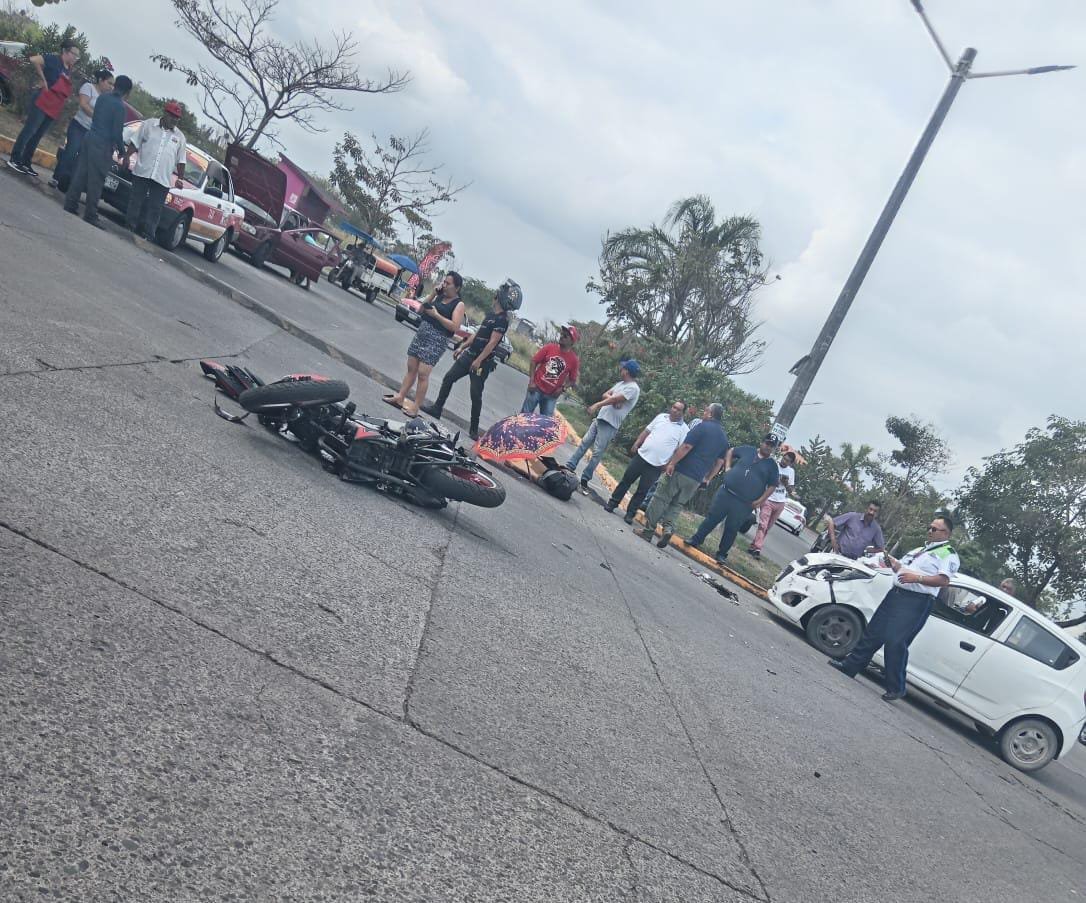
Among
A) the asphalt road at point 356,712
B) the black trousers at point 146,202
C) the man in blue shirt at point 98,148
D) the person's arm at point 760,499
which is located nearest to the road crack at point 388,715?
the asphalt road at point 356,712

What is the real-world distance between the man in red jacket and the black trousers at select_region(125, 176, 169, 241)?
1.58 m

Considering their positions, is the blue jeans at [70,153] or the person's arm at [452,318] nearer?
the person's arm at [452,318]

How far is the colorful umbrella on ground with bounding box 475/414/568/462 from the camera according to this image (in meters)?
9.96

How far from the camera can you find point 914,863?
503 cm

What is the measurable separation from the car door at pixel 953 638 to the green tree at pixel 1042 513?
20.8 metres

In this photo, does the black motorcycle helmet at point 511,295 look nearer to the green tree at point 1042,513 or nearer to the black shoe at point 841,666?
the black shoe at point 841,666

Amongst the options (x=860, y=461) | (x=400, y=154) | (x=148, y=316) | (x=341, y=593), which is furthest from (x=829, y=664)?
(x=860, y=461)

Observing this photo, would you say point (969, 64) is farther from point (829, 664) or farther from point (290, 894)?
point (290, 894)

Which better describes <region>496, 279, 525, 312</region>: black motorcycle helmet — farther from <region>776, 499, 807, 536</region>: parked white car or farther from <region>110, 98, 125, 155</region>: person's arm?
<region>776, 499, 807, 536</region>: parked white car

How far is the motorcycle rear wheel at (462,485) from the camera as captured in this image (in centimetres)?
719

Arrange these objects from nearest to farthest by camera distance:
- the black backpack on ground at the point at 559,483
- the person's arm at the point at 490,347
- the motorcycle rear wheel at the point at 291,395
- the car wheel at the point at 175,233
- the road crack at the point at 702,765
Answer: the road crack at the point at 702,765 < the motorcycle rear wheel at the point at 291,395 < the person's arm at the point at 490,347 < the black backpack on ground at the point at 559,483 < the car wheel at the point at 175,233

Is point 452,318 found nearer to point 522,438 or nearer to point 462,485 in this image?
point 522,438

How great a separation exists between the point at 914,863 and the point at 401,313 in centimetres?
2678

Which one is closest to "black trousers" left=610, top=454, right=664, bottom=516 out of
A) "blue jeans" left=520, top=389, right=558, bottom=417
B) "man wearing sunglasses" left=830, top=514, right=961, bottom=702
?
"blue jeans" left=520, top=389, right=558, bottom=417
